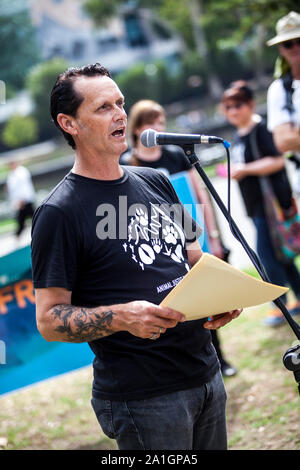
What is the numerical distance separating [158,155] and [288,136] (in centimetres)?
98

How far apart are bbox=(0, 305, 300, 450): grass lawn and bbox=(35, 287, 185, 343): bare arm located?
2.03 meters

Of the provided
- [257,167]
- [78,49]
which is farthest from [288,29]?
[78,49]

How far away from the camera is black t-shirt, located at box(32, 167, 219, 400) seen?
84.5 inches

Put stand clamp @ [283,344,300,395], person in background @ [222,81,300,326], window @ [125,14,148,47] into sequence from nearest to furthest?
stand clamp @ [283,344,300,395] → person in background @ [222,81,300,326] → window @ [125,14,148,47]

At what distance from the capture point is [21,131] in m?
51.7

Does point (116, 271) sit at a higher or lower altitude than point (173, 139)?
lower

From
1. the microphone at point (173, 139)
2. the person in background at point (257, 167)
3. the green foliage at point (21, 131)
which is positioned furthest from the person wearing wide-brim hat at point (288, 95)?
the green foliage at point (21, 131)

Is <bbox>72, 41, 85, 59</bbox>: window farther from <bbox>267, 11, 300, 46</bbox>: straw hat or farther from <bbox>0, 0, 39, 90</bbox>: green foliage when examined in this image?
<bbox>267, 11, 300, 46</bbox>: straw hat

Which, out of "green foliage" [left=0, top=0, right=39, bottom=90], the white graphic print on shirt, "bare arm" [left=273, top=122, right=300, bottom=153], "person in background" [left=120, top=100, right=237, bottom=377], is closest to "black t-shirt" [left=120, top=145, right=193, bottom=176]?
"person in background" [left=120, top=100, right=237, bottom=377]

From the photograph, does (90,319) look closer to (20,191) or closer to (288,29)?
(288,29)

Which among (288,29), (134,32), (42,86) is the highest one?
(134,32)

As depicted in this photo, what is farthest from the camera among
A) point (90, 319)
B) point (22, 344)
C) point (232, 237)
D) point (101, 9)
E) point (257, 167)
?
point (101, 9)

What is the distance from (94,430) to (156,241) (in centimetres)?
264

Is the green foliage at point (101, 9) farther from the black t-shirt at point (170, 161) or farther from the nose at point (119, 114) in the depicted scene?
the nose at point (119, 114)
